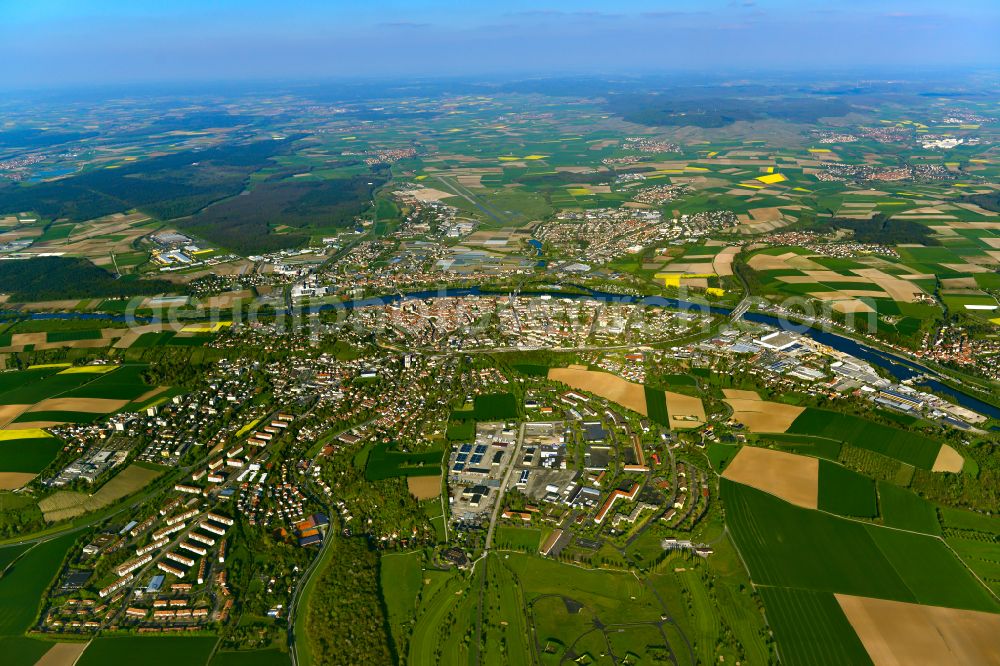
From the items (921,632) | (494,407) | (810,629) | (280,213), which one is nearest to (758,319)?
(494,407)

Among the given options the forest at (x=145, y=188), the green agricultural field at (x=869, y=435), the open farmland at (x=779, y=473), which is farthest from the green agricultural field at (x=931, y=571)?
the forest at (x=145, y=188)

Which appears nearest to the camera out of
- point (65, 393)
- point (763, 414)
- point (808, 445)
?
point (808, 445)

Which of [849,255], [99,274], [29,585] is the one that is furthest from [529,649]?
[99,274]

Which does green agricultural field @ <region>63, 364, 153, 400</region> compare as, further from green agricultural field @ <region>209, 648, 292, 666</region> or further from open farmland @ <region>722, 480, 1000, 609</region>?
open farmland @ <region>722, 480, 1000, 609</region>

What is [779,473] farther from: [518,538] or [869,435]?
[518,538]

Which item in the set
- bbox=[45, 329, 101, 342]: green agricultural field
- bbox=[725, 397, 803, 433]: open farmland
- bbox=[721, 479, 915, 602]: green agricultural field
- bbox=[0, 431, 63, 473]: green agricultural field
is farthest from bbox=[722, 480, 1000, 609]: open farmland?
bbox=[45, 329, 101, 342]: green agricultural field

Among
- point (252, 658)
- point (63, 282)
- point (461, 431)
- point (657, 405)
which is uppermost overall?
point (63, 282)
